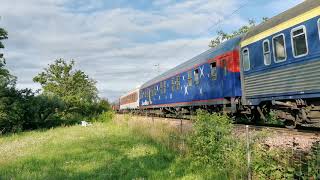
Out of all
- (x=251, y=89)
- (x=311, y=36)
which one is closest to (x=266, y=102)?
(x=251, y=89)

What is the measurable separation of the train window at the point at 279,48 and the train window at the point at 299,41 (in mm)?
556

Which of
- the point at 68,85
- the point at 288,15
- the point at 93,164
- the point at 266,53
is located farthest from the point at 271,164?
the point at 68,85

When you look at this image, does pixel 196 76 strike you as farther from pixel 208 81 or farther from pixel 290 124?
pixel 290 124

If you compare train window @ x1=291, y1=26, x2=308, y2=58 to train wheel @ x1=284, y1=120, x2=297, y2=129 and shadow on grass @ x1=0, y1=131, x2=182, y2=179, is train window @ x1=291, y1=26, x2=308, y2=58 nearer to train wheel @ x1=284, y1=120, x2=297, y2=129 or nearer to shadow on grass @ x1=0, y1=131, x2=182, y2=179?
train wheel @ x1=284, y1=120, x2=297, y2=129

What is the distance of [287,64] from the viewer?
43.6ft

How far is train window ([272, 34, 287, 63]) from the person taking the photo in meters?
13.5

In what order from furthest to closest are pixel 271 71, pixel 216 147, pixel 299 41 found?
1. pixel 271 71
2. pixel 299 41
3. pixel 216 147

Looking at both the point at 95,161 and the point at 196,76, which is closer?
the point at 95,161

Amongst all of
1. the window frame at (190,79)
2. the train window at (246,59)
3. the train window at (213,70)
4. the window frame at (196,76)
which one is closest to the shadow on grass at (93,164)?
the train window at (246,59)

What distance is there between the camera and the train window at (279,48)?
1349cm

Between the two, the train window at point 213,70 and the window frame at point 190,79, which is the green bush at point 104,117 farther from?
the train window at point 213,70

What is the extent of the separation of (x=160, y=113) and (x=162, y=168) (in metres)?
25.4

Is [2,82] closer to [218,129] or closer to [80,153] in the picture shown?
[80,153]

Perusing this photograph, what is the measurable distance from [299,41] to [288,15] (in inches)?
47.5
